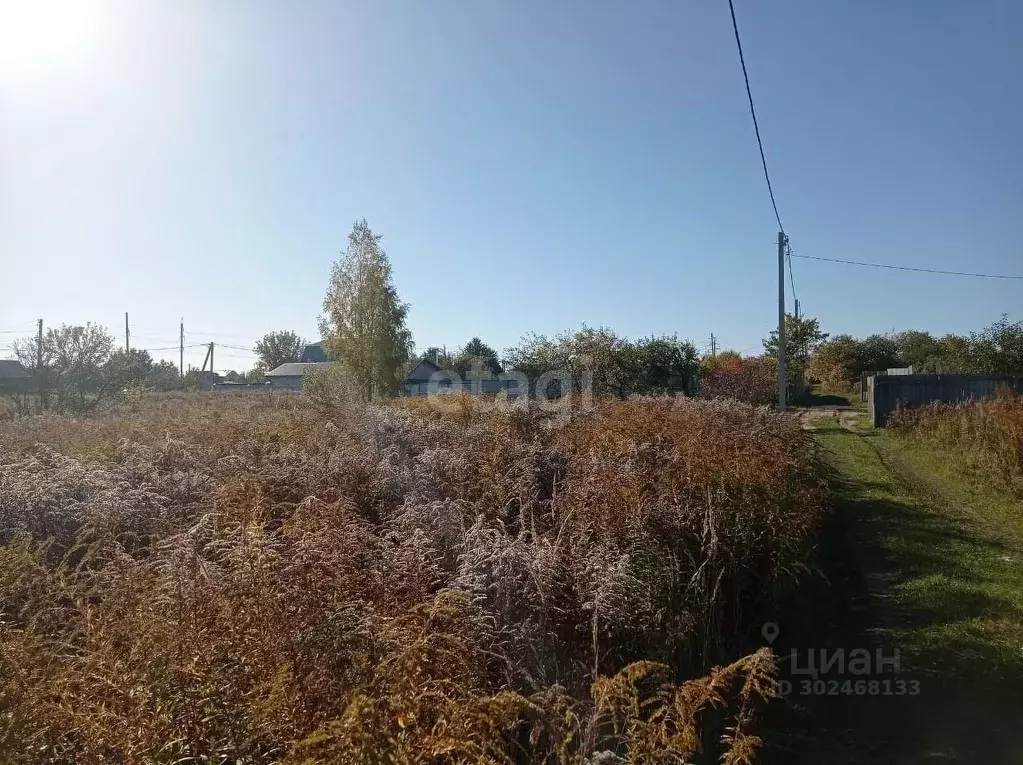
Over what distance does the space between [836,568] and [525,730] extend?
4.63 metres

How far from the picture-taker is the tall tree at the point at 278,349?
83375mm

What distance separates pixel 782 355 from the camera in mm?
20000

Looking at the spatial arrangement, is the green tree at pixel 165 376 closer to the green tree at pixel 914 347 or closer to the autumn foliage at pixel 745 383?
the autumn foliage at pixel 745 383

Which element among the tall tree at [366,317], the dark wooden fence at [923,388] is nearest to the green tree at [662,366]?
the dark wooden fence at [923,388]

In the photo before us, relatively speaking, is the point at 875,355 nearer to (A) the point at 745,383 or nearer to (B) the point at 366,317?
(A) the point at 745,383

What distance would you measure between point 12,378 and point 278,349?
49929 mm

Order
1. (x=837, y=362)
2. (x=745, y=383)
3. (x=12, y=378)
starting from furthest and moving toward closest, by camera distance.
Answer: (x=837, y=362), (x=12, y=378), (x=745, y=383)

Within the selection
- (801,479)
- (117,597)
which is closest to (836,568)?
(801,479)

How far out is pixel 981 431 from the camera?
11.0 meters

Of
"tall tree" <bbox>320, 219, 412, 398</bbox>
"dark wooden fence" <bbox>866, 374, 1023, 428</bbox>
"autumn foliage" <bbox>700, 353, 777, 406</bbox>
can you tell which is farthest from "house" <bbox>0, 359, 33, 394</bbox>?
"dark wooden fence" <bbox>866, 374, 1023, 428</bbox>

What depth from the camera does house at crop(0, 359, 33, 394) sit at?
2914 centimetres

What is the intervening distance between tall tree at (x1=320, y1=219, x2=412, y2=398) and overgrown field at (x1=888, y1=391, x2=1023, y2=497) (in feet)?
60.0

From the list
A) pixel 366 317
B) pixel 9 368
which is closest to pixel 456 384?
pixel 366 317

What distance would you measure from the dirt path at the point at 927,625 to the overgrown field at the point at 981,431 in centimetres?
79
